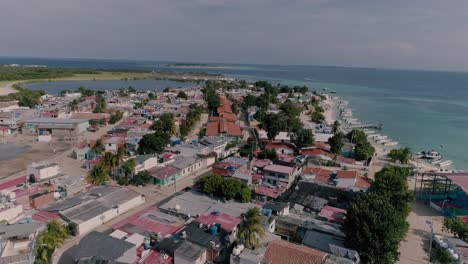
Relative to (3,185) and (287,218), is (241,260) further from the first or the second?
(3,185)

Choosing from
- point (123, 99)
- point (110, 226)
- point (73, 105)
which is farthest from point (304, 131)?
point (123, 99)

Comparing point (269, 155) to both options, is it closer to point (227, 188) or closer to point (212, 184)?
point (212, 184)

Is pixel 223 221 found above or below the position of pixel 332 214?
above

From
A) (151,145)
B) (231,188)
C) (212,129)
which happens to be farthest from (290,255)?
(212,129)

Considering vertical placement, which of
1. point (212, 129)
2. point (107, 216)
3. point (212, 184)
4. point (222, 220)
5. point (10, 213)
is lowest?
point (107, 216)

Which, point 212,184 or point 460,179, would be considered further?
point 460,179

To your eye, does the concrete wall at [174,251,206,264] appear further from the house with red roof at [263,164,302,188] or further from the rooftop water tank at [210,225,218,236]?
the house with red roof at [263,164,302,188]

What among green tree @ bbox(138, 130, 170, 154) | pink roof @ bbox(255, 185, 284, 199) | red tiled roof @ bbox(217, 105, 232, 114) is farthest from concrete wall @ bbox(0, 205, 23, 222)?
red tiled roof @ bbox(217, 105, 232, 114)
